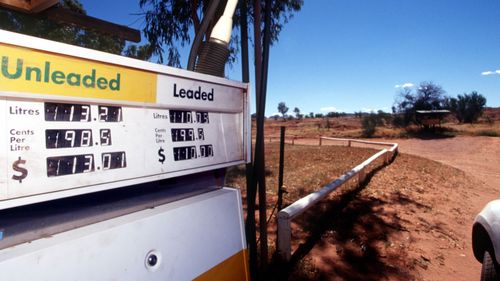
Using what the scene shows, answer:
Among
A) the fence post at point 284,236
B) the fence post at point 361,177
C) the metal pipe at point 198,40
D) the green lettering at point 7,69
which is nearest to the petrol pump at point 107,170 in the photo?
the green lettering at point 7,69

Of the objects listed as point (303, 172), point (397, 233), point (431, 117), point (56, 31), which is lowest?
point (397, 233)

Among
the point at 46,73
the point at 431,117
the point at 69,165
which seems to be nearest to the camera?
the point at 46,73

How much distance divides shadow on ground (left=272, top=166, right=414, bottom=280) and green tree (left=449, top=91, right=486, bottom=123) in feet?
163

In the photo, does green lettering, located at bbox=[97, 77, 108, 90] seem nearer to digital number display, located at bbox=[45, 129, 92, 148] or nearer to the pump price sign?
the pump price sign

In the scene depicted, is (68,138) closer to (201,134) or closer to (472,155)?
(201,134)


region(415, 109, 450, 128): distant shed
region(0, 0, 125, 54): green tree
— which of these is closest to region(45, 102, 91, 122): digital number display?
region(0, 0, 125, 54): green tree

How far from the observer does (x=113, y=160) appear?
163cm

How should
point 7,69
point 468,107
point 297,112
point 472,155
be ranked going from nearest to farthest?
point 7,69 < point 472,155 < point 468,107 < point 297,112

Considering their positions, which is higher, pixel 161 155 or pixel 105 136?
pixel 105 136

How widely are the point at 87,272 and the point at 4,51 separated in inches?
41.2

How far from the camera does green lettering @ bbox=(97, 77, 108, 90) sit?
1.55m

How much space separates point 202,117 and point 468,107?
2197 inches

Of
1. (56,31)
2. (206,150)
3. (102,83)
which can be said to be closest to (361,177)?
(206,150)

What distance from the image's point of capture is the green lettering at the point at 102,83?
155 centimetres
